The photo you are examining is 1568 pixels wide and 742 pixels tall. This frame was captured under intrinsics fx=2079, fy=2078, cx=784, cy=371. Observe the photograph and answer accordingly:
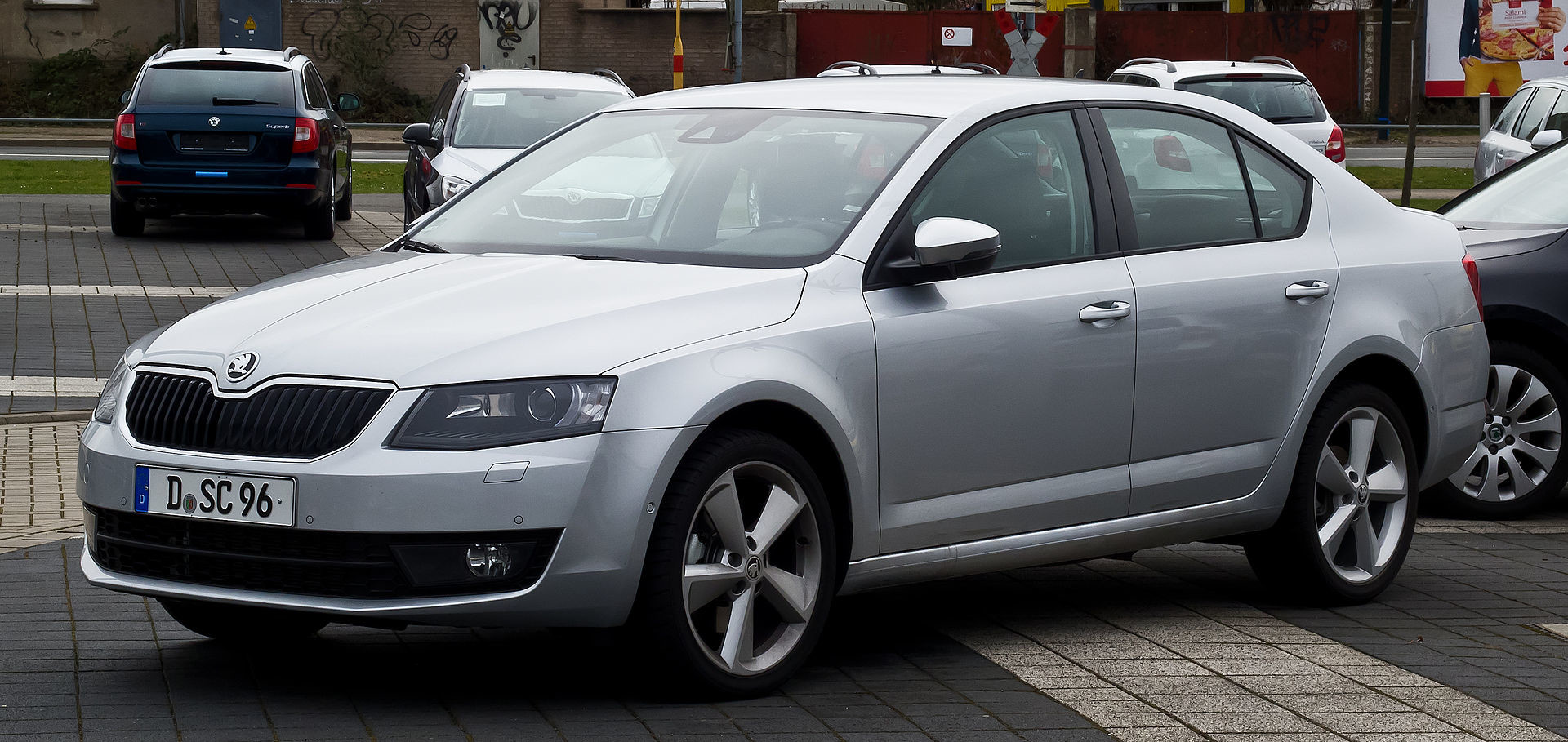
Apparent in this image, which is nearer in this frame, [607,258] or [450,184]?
[607,258]

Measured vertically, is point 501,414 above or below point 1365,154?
above

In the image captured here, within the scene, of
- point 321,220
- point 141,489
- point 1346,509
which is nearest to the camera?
point 141,489

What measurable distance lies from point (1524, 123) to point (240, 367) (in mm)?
14600

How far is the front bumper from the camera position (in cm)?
449

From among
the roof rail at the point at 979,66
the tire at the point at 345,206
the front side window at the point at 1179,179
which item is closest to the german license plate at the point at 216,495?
the front side window at the point at 1179,179

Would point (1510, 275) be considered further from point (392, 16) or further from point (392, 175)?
point (392, 16)

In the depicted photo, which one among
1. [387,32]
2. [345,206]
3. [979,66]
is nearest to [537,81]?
[345,206]

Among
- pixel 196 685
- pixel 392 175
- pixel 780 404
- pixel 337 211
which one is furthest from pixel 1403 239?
pixel 392 175

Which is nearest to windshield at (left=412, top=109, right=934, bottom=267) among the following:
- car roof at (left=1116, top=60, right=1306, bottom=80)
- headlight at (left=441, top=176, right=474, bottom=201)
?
headlight at (left=441, top=176, right=474, bottom=201)

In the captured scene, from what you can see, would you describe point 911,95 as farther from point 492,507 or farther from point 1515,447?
point 1515,447

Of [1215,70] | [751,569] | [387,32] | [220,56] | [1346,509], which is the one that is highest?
[387,32]

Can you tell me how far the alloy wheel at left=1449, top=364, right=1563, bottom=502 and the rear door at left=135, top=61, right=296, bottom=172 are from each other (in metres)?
13.0

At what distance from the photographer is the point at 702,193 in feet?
18.3

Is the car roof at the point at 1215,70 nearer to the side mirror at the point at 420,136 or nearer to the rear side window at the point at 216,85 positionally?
the side mirror at the point at 420,136
